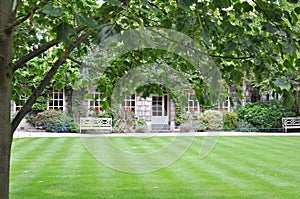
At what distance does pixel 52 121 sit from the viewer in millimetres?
18719

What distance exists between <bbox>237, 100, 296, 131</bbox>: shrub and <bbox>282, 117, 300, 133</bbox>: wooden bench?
0.28m

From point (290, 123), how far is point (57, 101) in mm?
11772

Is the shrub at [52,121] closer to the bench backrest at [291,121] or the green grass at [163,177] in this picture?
the green grass at [163,177]

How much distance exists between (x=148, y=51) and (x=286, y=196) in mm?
3461

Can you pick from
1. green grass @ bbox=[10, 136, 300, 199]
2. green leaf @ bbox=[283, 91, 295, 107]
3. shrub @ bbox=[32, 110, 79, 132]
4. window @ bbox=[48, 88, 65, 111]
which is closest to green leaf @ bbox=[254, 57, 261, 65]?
green leaf @ bbox=[283, 91, 295, 107]

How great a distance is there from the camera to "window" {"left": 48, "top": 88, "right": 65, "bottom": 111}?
793 inches

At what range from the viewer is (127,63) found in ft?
12.4

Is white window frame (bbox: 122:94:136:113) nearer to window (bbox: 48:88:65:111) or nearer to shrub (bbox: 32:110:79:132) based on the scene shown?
shrub (bbox: 32:110:79:132)

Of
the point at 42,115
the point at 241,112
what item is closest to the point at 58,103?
the point at 42,115

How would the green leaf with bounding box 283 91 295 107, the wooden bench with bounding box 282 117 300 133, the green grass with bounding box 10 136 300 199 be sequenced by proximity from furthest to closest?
1. the wooden bench with bounding box 282 117 300 133
2. the green grass with bounding box 10 136 300 199
3. the green leaf with bounding box 283 91 295 107

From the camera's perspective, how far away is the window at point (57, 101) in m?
20.1

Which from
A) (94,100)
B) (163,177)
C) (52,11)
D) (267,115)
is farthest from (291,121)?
(52,11)

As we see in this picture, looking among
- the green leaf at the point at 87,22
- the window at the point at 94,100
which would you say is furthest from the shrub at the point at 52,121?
the green leaf at the point at 87,22

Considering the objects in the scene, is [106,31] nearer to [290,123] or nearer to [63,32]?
[63,32]
